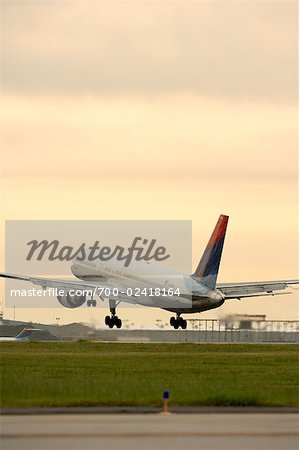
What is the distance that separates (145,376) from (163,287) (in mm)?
55425

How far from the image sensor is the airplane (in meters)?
119

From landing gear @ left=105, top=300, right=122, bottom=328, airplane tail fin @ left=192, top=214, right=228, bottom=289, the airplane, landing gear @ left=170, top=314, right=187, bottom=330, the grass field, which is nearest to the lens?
the grass field

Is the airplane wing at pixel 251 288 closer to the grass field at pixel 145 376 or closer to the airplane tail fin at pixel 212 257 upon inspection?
the airplane tail fin at pixel 212 257

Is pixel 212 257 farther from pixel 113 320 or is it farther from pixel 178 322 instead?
pixel 113 320

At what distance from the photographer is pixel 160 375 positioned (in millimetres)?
66562
